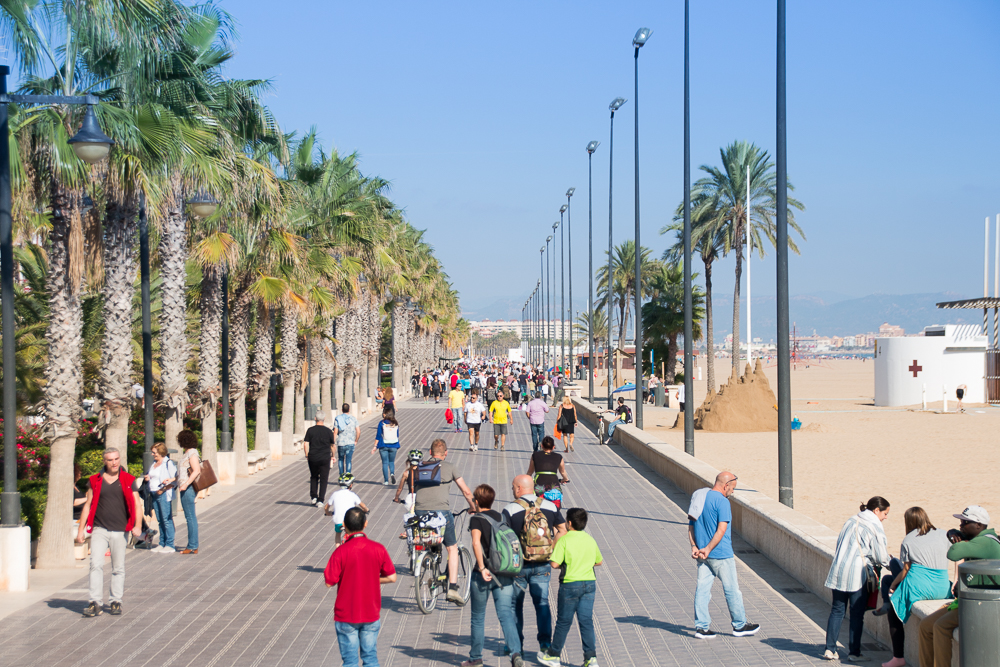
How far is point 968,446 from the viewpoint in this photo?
27.5m

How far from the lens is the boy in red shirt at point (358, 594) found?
6598 mm

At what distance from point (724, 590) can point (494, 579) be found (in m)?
2.16

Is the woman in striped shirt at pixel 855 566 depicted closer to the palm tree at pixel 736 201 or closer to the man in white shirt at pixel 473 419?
the man in white shirt at pixel 473 419

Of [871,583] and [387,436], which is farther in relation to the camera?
[387,436]

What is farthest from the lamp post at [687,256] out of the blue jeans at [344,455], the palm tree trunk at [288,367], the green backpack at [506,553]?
the green backpack at [506,553]

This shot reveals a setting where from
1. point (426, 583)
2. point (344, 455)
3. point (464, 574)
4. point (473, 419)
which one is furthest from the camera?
point (473, 419)

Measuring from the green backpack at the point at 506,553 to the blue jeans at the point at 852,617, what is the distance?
2464mm

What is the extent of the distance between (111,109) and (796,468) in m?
16.7

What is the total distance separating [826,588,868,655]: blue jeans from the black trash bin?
5.12 ft

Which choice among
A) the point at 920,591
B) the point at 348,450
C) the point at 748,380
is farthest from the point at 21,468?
the point at 748,380

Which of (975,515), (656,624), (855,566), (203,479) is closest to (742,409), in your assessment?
(203,479)

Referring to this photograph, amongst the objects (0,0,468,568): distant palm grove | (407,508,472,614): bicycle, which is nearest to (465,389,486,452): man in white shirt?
(0,0,468,568): distant palm grove

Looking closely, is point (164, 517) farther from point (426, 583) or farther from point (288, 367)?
point (288, 367)

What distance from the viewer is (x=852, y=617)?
7695 mm
